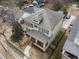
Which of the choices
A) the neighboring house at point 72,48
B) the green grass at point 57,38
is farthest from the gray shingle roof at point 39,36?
the neighboring house at point 72,48

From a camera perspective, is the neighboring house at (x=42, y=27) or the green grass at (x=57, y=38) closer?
the neighboring house at (x=42, y=27)

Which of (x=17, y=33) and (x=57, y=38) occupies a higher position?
(x=17, y=33)

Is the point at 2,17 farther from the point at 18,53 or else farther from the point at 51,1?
Result: the point at 51,1

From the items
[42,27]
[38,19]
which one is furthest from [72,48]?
[38,19]

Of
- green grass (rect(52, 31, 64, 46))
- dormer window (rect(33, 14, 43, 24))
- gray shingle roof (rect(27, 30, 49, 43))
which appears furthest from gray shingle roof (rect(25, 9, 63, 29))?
green grass (rect(52, 31, 64, 46))

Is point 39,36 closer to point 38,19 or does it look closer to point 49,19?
point 38,19

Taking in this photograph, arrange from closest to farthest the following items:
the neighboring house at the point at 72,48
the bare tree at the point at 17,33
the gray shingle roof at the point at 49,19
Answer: the neighboring house at the point at 72,48 → the gray shingle roof at the point at 49,19 → the bare tree at the point at 17,33

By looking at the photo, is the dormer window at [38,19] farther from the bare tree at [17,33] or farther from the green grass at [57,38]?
the green grass at [57,38]

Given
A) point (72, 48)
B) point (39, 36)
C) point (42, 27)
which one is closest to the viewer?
point (72, 48)

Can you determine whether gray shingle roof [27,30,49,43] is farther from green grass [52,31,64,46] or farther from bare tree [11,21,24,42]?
green grass [52,31,64,46]

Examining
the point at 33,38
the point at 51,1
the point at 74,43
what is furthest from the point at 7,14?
the point at 74,43

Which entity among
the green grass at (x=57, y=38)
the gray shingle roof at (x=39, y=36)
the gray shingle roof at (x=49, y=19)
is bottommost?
the green grass at (x=57, y=38)

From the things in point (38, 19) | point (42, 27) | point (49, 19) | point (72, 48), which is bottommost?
point (72, 48)
